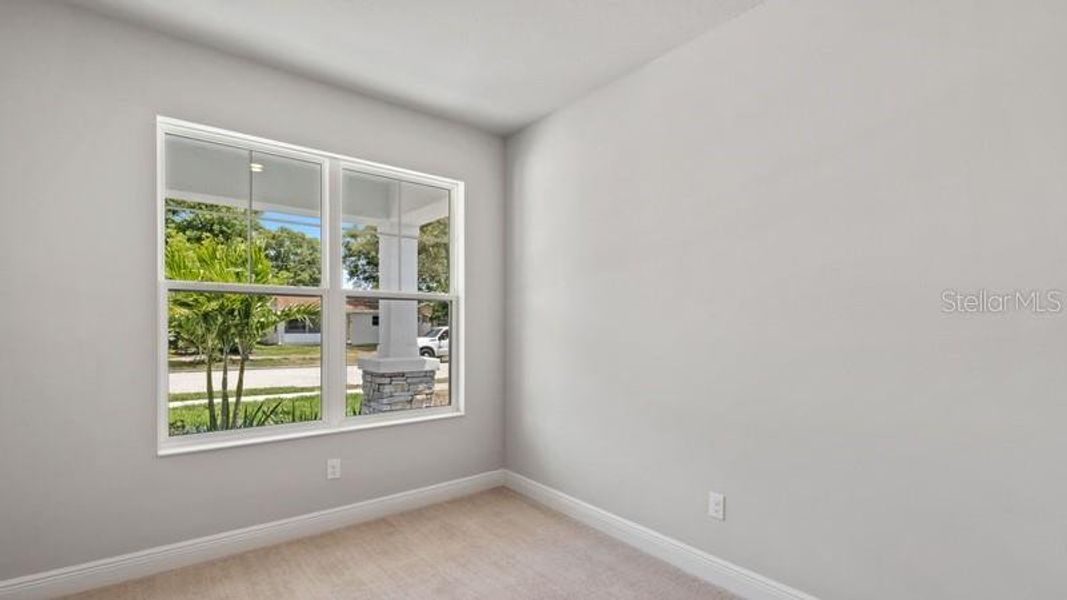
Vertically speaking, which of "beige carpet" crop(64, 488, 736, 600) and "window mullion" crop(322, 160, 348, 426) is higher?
"window mullion" crop(322, 160, 348, 426)

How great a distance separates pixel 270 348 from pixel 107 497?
3.26ft

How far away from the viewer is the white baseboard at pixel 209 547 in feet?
7.47

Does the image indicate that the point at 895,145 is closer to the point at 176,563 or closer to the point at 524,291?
the point at 524,291

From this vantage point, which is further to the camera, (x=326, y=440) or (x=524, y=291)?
(x=524, y=291)

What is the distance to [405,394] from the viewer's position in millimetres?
3543

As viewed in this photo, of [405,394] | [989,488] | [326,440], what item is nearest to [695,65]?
[989,488]

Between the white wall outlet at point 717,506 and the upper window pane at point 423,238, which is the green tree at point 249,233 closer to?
the upper window pane at point 423,238

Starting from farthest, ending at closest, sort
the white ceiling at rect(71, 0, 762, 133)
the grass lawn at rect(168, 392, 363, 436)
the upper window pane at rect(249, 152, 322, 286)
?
the upper window pane at rect(249, 152, 322, 286)
the grass lawn at rect(168, 392, 363, 436)
the white ceiling at rect(71, 0, 762, 133)

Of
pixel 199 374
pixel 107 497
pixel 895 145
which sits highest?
pixel 895 145

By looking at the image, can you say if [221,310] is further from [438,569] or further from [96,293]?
[438,569]

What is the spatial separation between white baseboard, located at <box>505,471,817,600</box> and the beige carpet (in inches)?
2.1

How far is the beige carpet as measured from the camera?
237 cm

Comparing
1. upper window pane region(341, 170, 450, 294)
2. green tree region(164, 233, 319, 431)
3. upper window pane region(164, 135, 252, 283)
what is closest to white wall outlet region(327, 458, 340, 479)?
green tree region(164, 233, 319, 431)

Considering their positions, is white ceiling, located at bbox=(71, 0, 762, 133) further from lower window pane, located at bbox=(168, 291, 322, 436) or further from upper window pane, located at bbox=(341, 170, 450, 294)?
lower window pane, located at bbox=(168, 291, 322, 436)
